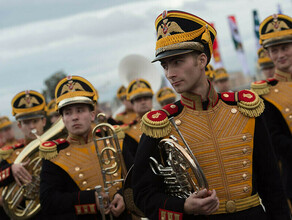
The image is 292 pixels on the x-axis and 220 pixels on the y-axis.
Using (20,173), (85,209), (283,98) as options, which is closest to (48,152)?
(85,209)

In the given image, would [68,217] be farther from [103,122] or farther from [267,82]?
[267,82]

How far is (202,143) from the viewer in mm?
3674

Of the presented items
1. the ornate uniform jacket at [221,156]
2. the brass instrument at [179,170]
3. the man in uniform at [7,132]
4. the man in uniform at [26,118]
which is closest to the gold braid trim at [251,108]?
the ornate uniform jacket at [221,156]

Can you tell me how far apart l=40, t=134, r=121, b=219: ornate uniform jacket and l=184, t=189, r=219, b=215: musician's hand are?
205cm

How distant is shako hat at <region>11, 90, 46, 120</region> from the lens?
7.61 m

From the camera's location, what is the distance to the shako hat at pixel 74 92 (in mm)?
5430

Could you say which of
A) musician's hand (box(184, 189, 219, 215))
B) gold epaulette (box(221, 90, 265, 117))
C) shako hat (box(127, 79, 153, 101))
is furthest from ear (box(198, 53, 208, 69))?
shako hat (box(127, 79, 153, 101))

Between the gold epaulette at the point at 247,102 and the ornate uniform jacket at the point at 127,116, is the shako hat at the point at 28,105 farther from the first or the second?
the gold epaulette at the point at 247,102

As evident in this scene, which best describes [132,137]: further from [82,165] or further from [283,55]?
[283,55]

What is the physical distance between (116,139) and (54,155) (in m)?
0.72

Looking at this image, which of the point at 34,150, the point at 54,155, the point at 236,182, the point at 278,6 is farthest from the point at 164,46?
the point at 278,6

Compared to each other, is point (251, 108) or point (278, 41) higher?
point (278, 41)

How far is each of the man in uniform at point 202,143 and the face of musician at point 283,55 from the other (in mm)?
2614

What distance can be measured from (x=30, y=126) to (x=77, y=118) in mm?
2309
